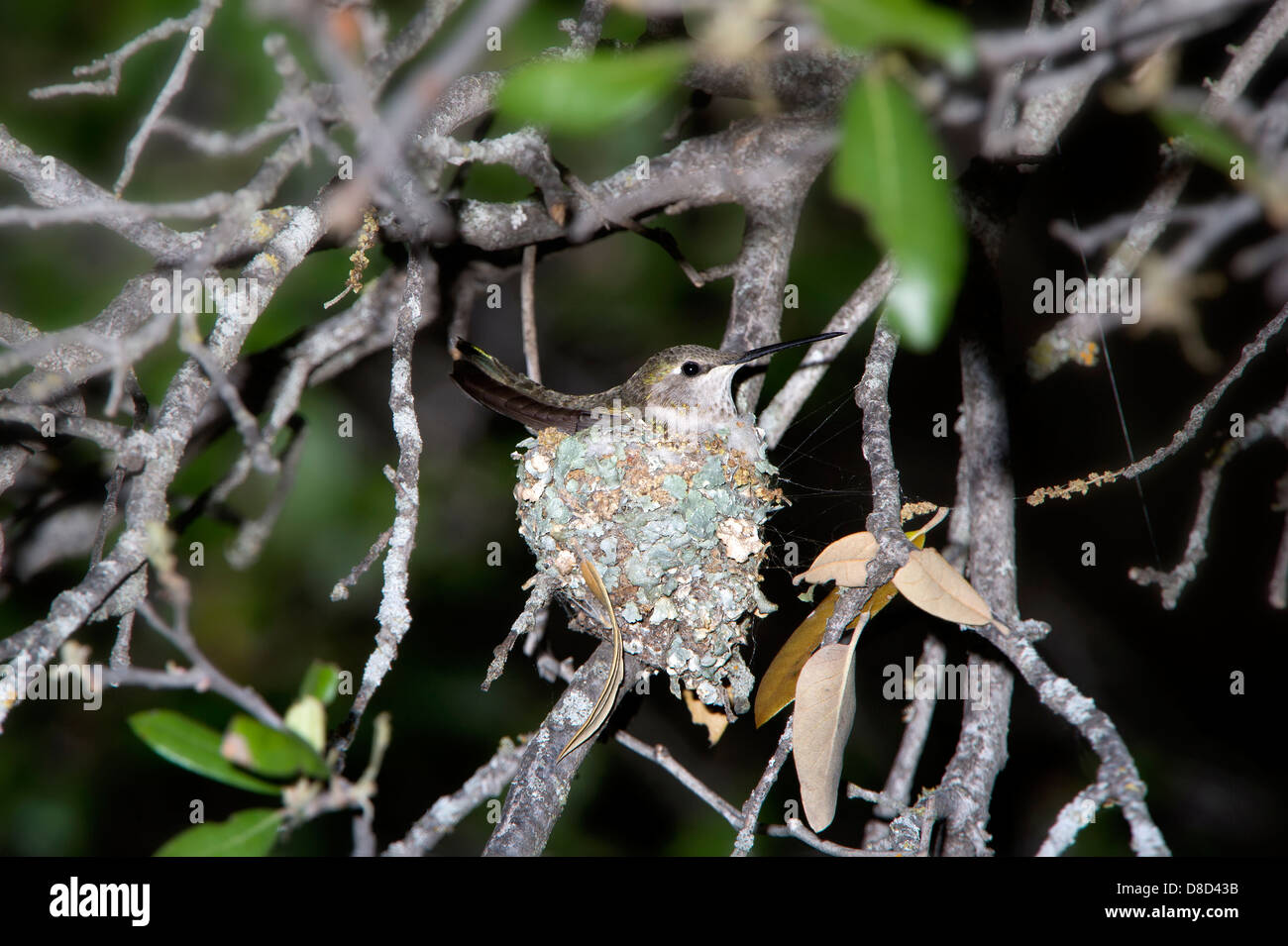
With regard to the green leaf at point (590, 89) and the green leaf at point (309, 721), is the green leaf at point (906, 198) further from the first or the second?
the green leaf at point (309, 721)

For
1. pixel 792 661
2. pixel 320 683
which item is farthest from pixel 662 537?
pixel 320 683

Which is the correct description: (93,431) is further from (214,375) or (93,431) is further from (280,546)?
(280,546)

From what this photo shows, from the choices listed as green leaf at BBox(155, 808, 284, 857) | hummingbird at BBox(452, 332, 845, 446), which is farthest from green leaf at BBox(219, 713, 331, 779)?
hummingbird at BBox(452, 332, 845, 446)

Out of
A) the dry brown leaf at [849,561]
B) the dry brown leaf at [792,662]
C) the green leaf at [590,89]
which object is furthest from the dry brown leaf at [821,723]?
the green leaf at [590,89]

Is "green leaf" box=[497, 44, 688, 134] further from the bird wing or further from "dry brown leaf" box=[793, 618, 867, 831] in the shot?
the bird wing

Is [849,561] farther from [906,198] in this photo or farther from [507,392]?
[507,392]

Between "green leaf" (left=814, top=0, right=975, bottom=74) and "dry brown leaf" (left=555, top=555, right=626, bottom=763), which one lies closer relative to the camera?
"green leaf" (left=814, top=0, right=975, bottom=74)
